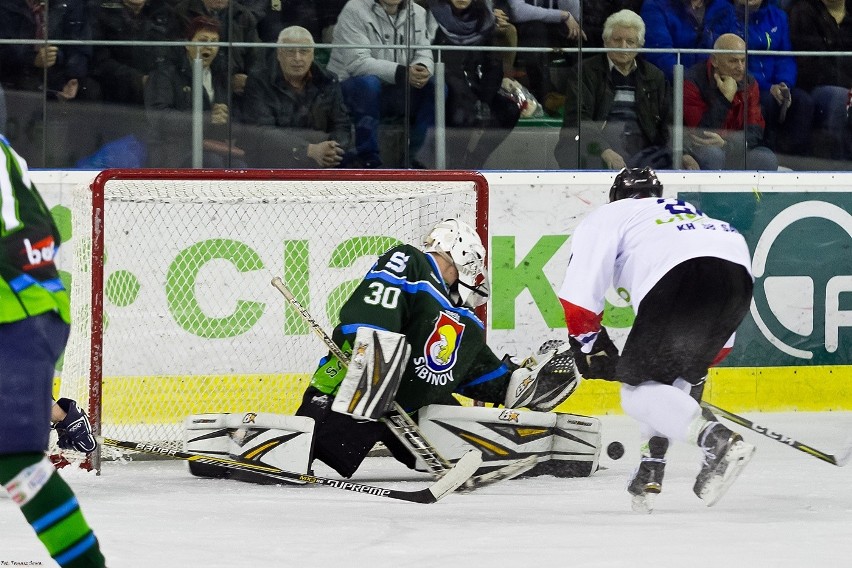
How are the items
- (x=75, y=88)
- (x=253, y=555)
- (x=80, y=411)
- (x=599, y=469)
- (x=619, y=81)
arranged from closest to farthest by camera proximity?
1. (x=253, y=555)
2. (x=80, y=411)
3. (x=599, y=469)
4. (x=75, y=88)
5. (x=619, y=81)

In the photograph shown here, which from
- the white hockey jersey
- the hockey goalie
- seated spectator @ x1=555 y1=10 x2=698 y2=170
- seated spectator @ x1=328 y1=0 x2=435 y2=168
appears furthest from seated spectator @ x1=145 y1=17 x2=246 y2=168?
the white hockey jersey

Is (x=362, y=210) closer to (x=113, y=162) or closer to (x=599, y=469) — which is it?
(x=113, y=162)

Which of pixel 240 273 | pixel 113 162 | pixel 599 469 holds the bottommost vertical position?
pixel 599 469

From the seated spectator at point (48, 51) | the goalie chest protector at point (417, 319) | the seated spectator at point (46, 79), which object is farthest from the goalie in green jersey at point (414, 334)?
the seated spectator at point (48, 51)

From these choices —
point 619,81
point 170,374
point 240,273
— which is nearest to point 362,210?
point 240,273

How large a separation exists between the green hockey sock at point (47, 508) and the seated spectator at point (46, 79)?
2.97m

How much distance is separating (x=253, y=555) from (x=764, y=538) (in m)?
0.99

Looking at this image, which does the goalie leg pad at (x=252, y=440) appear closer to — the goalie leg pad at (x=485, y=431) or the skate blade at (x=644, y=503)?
the goalie leg pad at (x=485, y=431)

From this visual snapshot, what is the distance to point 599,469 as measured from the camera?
405cm

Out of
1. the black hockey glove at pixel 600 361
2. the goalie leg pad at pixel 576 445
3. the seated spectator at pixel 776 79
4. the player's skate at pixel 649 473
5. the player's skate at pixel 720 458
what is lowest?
the goalie leg pad at pixel 576 445

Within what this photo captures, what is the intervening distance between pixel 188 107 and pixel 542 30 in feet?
4.28

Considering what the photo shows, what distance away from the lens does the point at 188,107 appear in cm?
508

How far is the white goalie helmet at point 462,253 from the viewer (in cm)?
380

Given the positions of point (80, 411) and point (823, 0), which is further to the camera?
point (823, 0)
